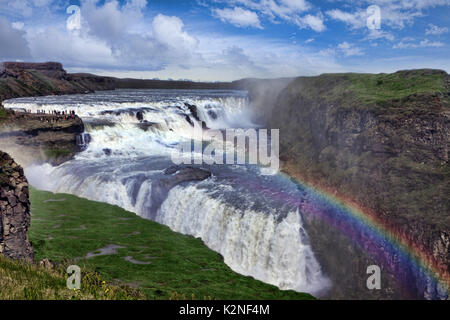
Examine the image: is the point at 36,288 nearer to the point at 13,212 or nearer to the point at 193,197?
the point at 13,212

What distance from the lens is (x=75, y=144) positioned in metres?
46.1

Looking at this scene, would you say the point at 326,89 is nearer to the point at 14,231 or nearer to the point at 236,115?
the point at 236,115

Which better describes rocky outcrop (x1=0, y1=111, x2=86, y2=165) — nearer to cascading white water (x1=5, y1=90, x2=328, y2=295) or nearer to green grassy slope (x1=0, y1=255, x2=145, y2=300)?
cascading white water (x1=5, y1=90, x2=328, y2=295)

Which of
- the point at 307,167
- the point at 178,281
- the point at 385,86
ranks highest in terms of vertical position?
the point at 385,86

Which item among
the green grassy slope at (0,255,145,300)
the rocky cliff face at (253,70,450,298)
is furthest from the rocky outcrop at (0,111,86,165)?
the green grassy slope at (0,255,145,300)

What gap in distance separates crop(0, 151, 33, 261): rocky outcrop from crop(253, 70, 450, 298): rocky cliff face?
56.4 feet

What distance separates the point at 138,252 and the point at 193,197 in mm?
8386

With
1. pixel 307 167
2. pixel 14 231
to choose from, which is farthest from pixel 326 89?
pixel 14 231

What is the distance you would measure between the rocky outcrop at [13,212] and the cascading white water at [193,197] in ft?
44.1

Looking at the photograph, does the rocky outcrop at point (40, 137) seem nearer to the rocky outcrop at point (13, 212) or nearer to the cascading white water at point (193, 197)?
the cascading white water at point (193, 197)

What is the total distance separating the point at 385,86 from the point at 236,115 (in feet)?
146

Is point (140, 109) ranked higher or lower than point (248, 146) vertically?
higher

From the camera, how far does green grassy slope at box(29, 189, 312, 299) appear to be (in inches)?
704

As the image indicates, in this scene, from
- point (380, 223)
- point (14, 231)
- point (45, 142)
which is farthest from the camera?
point (45, 142)
